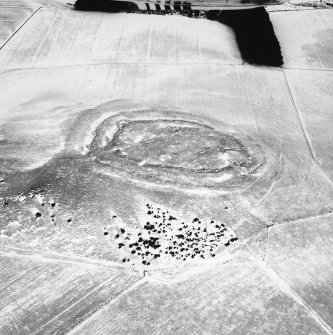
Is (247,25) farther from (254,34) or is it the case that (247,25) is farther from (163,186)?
(163,186)

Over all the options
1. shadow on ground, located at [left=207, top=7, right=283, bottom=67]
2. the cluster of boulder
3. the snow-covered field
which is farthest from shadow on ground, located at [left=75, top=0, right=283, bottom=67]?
the cluster of boulder

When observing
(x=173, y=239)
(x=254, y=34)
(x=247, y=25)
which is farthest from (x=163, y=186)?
(x=247, y=25)

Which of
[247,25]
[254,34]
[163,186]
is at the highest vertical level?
[247,25]

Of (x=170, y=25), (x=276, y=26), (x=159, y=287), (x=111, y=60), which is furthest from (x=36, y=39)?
(x=159, y=287)

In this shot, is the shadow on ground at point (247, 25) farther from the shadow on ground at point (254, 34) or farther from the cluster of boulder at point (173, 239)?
the cluster of boulder at point (173, 239)

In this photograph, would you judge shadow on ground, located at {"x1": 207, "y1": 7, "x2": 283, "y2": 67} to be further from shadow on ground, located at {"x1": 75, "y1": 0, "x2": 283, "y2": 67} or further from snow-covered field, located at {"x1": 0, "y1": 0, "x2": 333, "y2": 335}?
snow-covered field, located at {"x1": 0, "y1": 0, "x2": 333, "y2": 335}

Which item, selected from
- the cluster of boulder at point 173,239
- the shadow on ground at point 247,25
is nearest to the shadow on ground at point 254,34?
the shadow on ground at point 247,25

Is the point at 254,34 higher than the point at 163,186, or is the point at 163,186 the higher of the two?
the point at 254,34

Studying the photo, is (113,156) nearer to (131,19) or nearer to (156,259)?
(156,259)

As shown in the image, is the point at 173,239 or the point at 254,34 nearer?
the point at 173,239
